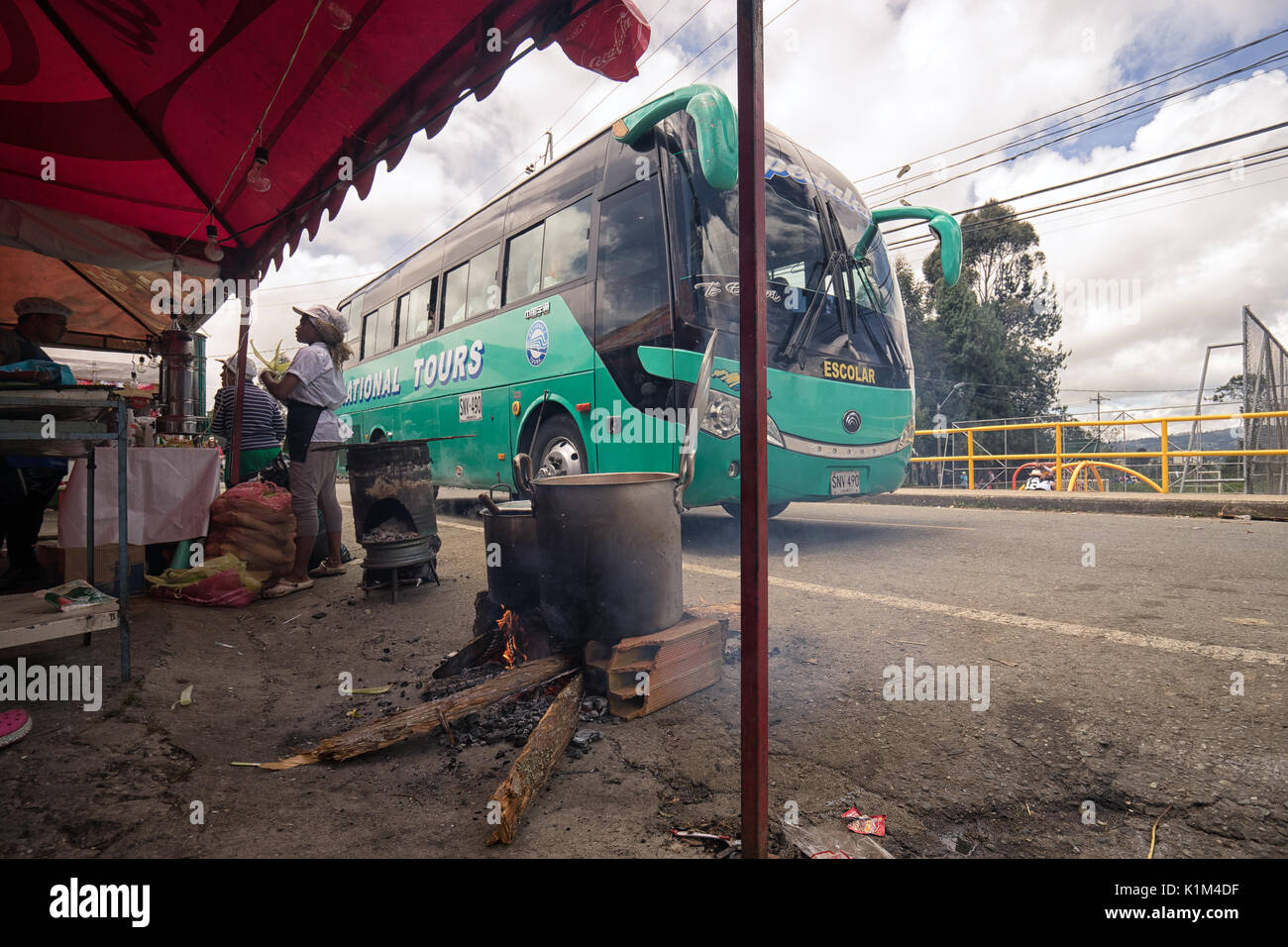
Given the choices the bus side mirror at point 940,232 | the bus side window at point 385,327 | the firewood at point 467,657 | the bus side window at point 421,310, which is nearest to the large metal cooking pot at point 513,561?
the firewood at point 467,657

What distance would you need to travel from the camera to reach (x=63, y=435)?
7.43ft

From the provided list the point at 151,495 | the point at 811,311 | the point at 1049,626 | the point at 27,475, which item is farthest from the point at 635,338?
the point at 27,475

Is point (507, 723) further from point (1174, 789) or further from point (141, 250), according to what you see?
point (141, 250)

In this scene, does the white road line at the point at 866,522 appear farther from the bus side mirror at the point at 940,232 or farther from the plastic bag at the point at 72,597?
the plastic bag at the point at 72,597

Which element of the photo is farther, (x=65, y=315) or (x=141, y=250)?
(x=141, y=250)

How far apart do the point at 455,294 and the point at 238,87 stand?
408 cm

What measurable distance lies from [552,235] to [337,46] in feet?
8.99

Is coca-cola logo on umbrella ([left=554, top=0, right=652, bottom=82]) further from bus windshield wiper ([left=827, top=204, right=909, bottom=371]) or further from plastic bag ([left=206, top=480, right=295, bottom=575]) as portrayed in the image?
plastic bag ([left=206, top=480, right=295, bottom=575])

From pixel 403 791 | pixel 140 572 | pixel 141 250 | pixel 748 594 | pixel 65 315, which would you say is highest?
pixel 141 250

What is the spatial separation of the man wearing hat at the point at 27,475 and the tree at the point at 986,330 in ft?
85.0

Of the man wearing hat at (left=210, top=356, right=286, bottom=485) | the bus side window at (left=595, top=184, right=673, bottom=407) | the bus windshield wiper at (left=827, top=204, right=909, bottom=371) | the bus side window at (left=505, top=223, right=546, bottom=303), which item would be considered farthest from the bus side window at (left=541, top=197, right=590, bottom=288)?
the man wearing hat at (left=210, top=356, right=286, bottom=485)

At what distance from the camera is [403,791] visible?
1.74 meters

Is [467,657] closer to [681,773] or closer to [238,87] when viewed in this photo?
[681,773]

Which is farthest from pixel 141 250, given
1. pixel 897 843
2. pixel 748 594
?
pixel 897 843
